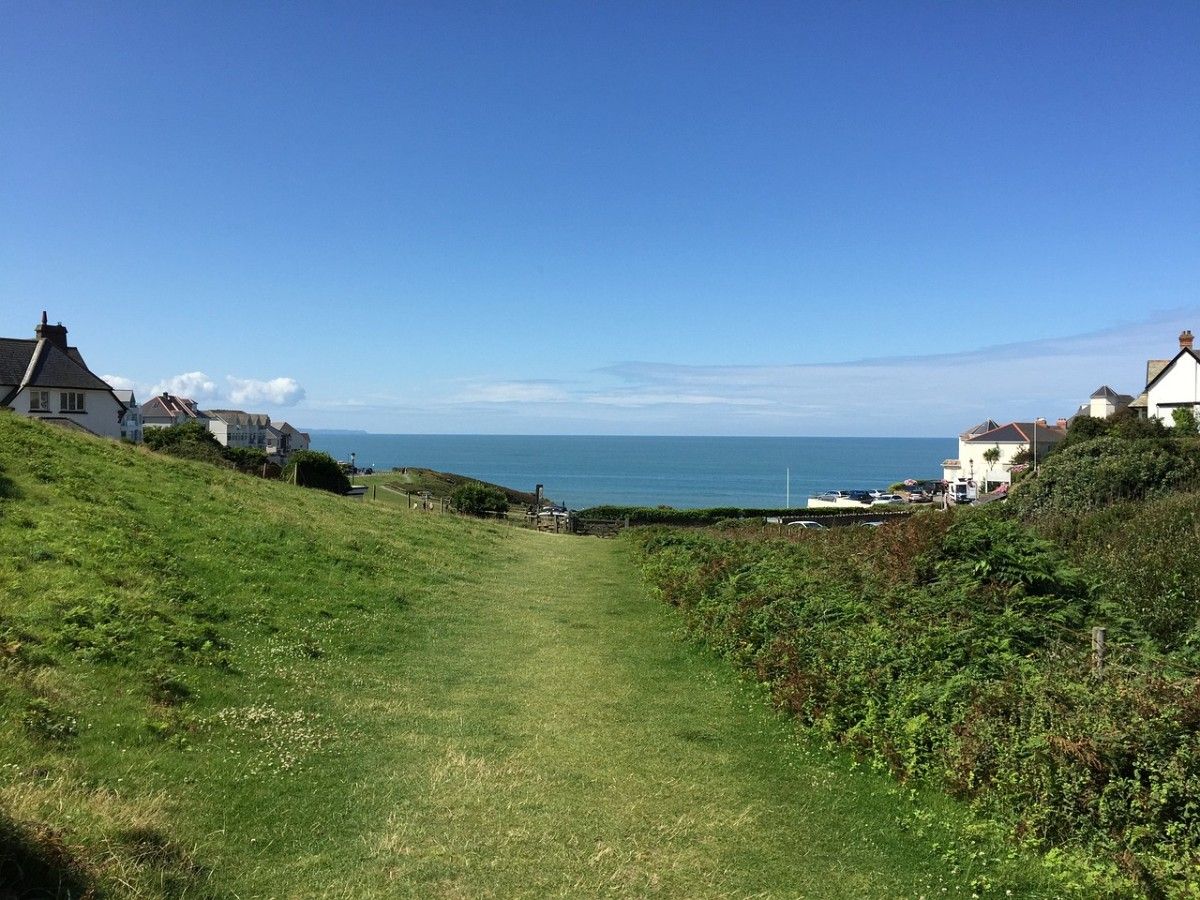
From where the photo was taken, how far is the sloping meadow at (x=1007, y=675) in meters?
6.25

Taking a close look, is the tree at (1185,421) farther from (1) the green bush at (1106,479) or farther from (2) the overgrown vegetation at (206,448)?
(2) the overgrown vegetation at (206,448)

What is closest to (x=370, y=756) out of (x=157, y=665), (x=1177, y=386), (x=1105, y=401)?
(x=157, y=665)

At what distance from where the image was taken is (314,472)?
162 feet

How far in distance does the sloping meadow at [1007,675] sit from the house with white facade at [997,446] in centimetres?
8875

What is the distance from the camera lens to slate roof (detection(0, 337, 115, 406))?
46156 millimetres

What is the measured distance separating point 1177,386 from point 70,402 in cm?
7289

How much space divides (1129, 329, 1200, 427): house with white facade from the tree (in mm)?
1020

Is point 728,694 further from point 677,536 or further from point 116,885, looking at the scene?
point 677,536

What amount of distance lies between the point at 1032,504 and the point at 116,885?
79.0 ft

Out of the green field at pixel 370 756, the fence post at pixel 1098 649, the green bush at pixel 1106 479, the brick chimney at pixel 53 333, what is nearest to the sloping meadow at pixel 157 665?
the green field at pixel 370 756

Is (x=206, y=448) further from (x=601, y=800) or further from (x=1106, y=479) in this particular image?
(x=601, y=800)

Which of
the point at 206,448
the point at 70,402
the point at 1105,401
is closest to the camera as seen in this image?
the point at 206,448

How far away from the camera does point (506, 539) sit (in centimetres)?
3428

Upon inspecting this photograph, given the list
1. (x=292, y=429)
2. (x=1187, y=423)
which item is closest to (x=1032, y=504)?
(x=1187, y=423)
